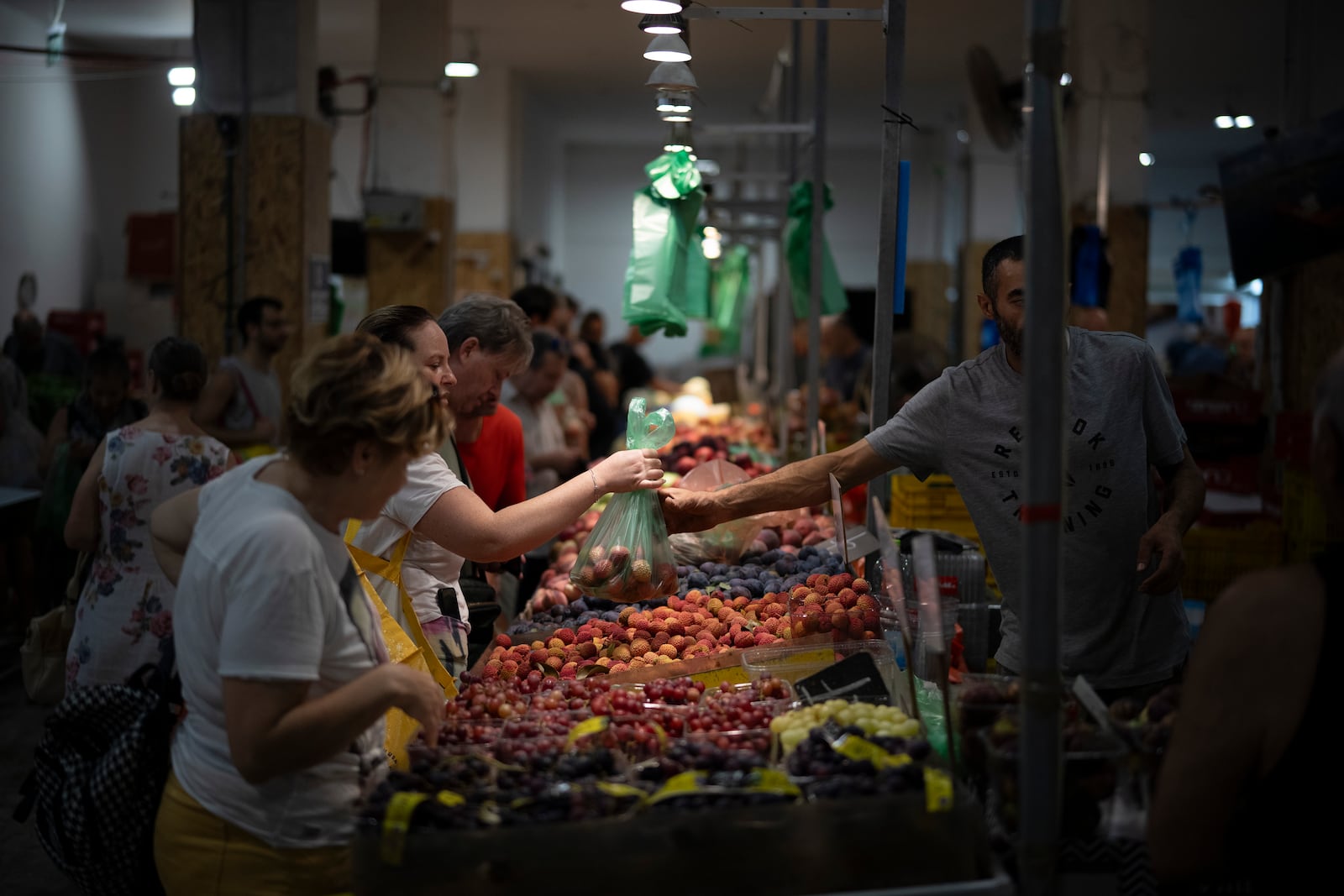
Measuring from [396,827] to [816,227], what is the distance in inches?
138

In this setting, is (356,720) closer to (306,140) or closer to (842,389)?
(306,140)

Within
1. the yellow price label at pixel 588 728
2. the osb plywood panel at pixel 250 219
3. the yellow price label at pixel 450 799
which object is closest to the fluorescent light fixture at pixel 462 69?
the osb plywood panel at pixel 250 219

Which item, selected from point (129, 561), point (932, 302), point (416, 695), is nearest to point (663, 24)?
point (416, 695)

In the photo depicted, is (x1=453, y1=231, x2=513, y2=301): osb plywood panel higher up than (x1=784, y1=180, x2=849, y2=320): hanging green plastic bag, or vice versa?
(x1=453, y1=231, x2=513, y2=301): osb plywood panel

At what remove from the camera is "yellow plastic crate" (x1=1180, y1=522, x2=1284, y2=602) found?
5.75 meters

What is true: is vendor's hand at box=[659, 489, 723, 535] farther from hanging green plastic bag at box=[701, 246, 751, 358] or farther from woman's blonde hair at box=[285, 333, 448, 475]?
hanging green plastic bag at box=[701, 246, 751, 358]

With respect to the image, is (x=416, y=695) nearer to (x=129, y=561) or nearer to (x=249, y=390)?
(x=129, y=561)

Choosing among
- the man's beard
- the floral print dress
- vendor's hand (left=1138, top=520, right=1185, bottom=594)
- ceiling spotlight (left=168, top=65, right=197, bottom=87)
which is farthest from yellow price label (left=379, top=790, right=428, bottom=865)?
ceiling spotlight (left=168, top=65, right=197, bottom=87)

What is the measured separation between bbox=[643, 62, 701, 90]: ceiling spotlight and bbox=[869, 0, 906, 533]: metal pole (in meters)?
0.78

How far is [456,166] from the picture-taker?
15312mm

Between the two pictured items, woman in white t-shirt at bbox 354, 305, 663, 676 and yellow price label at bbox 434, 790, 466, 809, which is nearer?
yellow price label at bbox 434, 790, 466, 809

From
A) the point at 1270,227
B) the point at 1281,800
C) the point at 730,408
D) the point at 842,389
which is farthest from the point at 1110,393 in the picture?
the point at 730,408

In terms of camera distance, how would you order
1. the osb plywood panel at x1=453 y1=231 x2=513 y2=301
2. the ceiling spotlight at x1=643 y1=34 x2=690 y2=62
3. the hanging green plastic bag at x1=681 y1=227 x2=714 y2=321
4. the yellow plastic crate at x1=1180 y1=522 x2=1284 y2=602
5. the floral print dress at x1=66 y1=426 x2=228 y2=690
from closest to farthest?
the ceiling spotlight at x1=643 y1=34 x2=690 y2=62, the floral print dress at x1=66 y1=426 x2=228 y2=690, the yellow plastic crate at x1=1180 y1=522 x2=1284 y2=602, the hanging green plastic bag at x1=681 y1=227 x2=714 y2=321, the osb plywood panel at x1=453 y1=231 x2=513 y2=301

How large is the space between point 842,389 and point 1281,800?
9.64 meters
